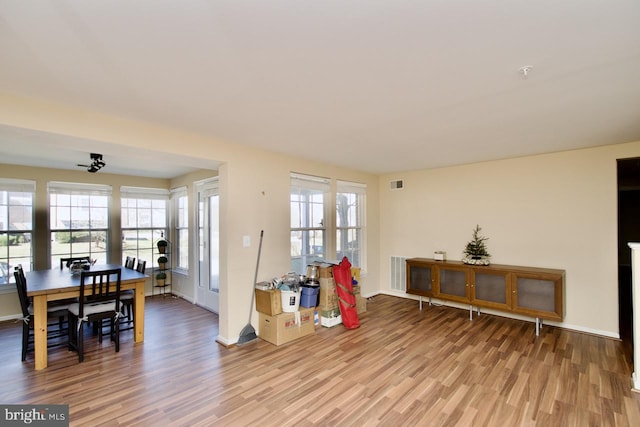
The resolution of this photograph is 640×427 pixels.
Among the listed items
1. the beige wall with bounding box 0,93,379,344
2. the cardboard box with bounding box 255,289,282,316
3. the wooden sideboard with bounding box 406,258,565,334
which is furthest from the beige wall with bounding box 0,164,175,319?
the wooden sideboard with bounding box 406,258,565,334

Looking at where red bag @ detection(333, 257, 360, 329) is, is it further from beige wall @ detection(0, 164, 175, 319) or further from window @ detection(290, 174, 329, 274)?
beige wall @ detection(0, 164, 175, 319)

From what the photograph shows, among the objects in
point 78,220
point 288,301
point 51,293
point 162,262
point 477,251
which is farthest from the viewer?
point 162,262

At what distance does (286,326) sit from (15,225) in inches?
181

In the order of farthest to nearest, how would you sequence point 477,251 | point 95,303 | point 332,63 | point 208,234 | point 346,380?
point 208,234
point 477,251
point 95,303
point 346,380
point 332,63

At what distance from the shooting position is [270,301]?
3.50m

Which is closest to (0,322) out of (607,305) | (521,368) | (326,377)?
(326,377)

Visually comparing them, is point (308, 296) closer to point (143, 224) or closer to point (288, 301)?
point (288, 301)

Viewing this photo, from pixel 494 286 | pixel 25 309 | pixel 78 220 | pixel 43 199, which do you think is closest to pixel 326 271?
pixel 494 286

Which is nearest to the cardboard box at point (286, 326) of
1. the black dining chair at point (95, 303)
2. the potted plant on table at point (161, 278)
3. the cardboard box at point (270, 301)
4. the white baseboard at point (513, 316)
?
the cardboard box at point (270, 301)

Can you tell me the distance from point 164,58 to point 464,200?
15.1 ft

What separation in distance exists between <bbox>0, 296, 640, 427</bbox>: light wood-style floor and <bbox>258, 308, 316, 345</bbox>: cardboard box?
0.14 metres

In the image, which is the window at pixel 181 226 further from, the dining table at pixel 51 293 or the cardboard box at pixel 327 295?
the cardboard box at pixel 327 295

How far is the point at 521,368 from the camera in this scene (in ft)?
9.45

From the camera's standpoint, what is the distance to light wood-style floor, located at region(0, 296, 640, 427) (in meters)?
2.19
